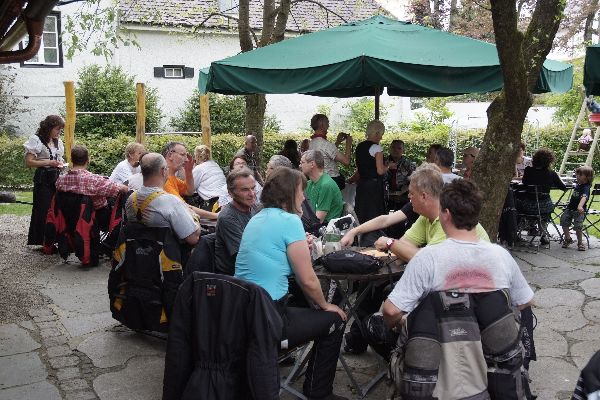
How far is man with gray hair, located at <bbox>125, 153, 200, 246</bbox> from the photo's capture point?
475cm

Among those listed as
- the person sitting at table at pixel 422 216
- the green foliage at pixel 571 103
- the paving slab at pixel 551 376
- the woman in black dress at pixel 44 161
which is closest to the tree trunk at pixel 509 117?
the paving slab at pixel 551 376

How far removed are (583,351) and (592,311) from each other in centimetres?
110

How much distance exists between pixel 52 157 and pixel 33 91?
420 inches

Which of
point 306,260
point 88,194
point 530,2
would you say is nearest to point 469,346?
point 306,260

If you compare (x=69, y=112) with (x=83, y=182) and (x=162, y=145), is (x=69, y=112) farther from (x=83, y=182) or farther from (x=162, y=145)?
(x=83, y=182)

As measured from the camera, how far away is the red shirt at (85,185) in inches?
278

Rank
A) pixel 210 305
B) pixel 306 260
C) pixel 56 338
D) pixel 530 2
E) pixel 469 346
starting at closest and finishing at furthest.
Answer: pixel 469 346 → pixel 210 305 → pixel 306 260 → pixel 56 338 → pixel 530 2

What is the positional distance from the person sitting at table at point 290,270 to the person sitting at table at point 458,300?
0.62 metres

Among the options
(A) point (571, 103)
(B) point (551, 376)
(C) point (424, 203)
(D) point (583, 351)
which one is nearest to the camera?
(C) point (424, 203)

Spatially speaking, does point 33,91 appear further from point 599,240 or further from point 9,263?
point 599,240

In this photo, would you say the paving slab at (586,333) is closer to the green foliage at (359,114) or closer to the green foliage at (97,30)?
the green foliage at (97,30)

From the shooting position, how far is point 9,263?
25.0 ft

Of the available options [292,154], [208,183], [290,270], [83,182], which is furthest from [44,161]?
[290,270]

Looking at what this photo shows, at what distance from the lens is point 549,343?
16.6ft
